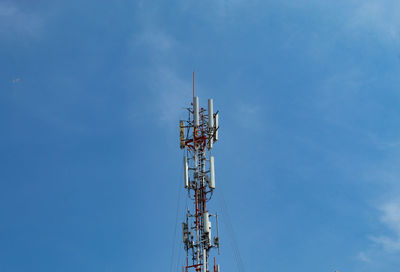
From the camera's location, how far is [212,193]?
224ft

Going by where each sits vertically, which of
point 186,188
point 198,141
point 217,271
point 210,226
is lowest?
point 217,271

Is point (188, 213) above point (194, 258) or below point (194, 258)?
above

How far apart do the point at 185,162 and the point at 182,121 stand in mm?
4789

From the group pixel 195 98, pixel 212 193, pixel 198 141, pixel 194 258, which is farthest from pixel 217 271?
pixel 195 98

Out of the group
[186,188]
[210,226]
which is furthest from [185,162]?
[210,226]

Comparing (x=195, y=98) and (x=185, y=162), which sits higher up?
(x=195, y=98)

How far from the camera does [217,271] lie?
64375 mm

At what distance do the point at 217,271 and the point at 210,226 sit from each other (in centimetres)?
449

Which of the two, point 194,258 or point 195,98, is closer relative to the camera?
point 194,258

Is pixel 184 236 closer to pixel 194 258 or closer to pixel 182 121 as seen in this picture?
pixel 194 258

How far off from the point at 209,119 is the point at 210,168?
17.2 feet

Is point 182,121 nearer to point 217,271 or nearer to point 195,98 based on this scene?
point 195,98

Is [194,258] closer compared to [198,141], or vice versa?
[194,258]

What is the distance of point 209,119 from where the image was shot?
70625 mm
